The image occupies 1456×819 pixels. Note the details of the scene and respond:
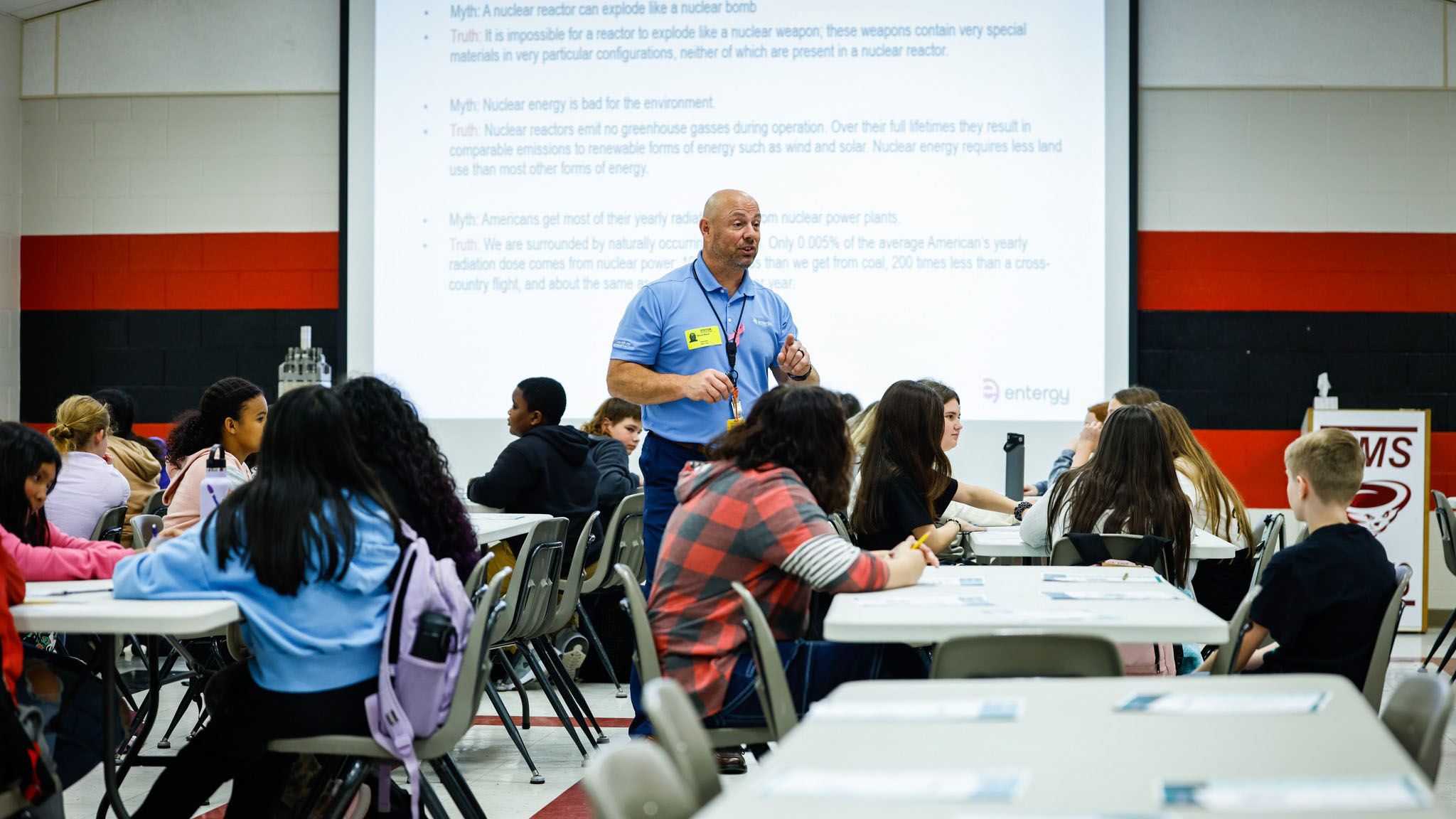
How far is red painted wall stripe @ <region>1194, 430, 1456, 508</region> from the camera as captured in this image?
6.59 m

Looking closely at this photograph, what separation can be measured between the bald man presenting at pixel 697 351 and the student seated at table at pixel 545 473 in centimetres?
109

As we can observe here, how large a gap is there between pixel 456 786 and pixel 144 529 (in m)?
1.72

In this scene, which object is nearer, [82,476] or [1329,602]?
[1329,602]

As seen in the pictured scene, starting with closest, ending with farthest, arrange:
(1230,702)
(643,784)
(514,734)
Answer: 1. (643,784)
2. (1230,702)
3. (514,734)

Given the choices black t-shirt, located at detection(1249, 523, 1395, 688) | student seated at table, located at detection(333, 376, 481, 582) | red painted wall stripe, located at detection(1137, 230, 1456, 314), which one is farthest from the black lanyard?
red painted wall stripe, located at detection(1137, 230, 1456, 314)

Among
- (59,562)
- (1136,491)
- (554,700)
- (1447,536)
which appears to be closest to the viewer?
(59,562)

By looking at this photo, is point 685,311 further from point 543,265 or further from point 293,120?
point 293,120

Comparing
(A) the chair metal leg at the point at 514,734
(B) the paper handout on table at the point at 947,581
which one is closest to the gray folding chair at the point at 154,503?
(A) the chair metal leg at the point at 514,734

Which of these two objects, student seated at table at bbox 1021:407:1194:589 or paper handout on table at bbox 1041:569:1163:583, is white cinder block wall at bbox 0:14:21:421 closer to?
student seated at table at bbox 1021:407:1194:589

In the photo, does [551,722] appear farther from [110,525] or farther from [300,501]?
[300,501]

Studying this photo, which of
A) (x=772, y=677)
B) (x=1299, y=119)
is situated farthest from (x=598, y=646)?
(x=1299, y=119)

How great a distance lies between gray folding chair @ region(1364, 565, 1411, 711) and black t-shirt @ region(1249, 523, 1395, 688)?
0.7 inches

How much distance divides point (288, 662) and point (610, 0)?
16.4ft

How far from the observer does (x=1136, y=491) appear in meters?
3.34
